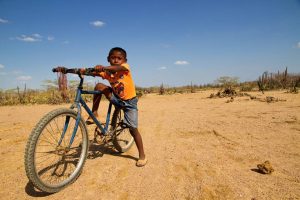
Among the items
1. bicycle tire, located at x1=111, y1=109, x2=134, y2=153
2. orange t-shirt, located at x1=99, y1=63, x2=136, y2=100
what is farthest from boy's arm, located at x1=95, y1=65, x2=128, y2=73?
bicycle tire, located at x1=111, y1=109, x2=134, y2=153

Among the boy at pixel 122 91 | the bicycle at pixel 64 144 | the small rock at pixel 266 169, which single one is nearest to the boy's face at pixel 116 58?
the boy at pixel 122 91

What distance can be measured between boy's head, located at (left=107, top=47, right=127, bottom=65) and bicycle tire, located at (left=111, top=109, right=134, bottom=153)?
76 centimetres

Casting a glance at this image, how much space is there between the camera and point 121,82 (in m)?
3.08

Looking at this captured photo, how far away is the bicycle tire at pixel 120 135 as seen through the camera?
3.39 metres

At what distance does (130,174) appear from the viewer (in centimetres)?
279

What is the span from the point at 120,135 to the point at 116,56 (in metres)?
1.36

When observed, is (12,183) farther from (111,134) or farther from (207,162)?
(207,162)

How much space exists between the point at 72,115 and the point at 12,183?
1097 millimetres

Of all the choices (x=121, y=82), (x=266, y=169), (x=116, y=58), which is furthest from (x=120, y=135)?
(x=266, y=169)

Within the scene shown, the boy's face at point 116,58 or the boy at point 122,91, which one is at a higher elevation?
the boy's face at point 116,58

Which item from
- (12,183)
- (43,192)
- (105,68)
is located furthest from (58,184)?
(105,68)

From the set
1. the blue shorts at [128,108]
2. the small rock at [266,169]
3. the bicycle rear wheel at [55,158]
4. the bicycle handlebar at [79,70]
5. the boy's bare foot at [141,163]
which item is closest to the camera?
the bicycle rear wheel at [55,158]

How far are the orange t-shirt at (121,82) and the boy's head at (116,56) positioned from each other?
0.19 meters

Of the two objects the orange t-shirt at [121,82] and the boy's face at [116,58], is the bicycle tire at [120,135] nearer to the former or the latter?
the orange t-shirt at [121,82]
